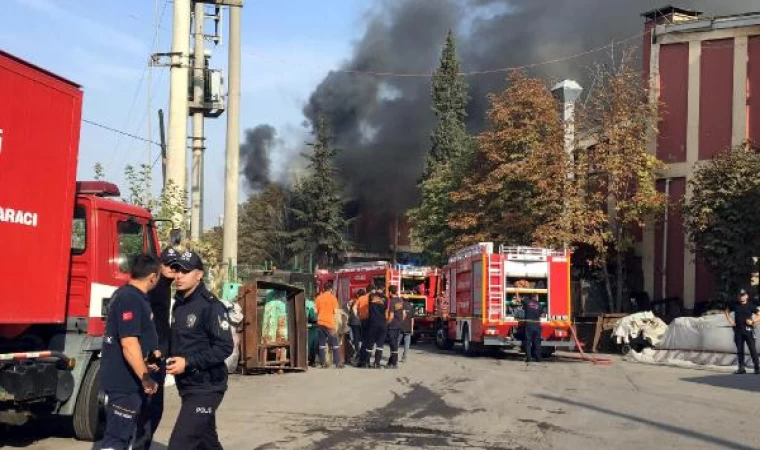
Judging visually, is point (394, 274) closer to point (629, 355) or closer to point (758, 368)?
point (629, 355)

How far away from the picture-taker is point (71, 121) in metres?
7.89

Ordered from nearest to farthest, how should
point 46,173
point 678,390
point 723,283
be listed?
point 46,173 < point 678,390 < point 723,283

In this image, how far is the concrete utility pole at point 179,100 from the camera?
1620cm

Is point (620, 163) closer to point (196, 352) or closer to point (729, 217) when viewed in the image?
point (729, 217)

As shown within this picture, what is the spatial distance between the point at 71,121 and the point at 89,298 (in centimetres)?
171

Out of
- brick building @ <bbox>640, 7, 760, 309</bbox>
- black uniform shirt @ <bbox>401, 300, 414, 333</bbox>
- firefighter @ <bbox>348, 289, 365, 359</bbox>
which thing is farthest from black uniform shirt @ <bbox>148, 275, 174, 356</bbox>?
brick building @ <bbox>640, 7, 760, 309</bbox>

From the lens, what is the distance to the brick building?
85.3 ft

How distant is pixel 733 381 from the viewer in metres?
14.3

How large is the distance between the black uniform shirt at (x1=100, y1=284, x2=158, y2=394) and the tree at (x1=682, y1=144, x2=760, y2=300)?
2063 centimetres

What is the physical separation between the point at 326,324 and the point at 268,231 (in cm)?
4416

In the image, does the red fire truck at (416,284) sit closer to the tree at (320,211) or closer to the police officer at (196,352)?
the police officer at (196,352)

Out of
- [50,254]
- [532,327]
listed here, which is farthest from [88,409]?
[532,327]

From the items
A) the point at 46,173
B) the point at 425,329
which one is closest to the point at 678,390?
the point at 46,173

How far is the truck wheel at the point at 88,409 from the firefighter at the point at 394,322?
9.21 metres
